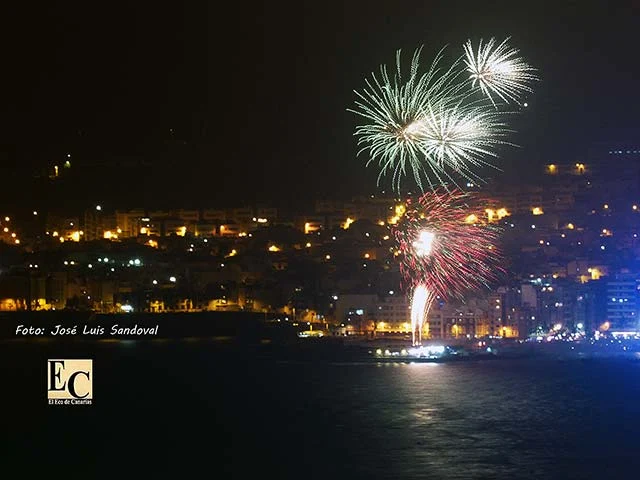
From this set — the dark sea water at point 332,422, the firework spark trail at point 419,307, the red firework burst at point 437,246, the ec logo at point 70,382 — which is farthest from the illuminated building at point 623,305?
the ec logo at point 70,382

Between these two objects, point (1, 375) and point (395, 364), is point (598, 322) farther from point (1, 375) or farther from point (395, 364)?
point (1, 375)

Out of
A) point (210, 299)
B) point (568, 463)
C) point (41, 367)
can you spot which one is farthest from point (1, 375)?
point (568, 463)

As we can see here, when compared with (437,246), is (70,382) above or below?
below

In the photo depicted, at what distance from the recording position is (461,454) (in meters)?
10.9

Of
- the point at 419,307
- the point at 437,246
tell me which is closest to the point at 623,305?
the point at 419,307

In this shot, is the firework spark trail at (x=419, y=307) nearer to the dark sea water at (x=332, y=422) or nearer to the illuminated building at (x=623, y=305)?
the dark sea water at (x=332, y=422)

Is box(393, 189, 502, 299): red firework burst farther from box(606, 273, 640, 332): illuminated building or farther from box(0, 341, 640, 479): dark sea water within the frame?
box(606, 273, 640, 332): illuminated building

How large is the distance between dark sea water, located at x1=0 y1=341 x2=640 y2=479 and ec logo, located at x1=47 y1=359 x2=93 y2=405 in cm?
21

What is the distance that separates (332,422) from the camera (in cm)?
1347

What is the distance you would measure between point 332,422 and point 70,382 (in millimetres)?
3437

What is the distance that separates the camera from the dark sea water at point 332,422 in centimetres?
1070

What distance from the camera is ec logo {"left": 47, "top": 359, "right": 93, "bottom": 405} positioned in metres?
12.9

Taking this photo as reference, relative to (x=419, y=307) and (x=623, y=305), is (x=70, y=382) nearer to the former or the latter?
(x=419, y=307)

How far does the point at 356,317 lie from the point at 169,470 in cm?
1749
